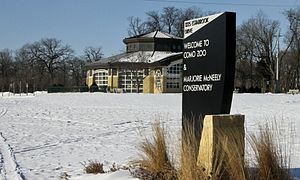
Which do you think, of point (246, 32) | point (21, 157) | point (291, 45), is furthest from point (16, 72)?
point (21, 157)

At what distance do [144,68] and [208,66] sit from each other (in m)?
69.1

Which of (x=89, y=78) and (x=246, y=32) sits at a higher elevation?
(x=246, y=32)

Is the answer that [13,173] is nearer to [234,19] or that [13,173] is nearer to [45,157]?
[45,157]

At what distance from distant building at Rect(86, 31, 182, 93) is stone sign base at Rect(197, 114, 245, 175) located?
67.6m

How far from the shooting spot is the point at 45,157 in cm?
1182

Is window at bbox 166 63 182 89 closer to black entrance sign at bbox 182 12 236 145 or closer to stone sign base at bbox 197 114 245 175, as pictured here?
black entrance sign at bbox 182 12 236 145

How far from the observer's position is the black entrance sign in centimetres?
717

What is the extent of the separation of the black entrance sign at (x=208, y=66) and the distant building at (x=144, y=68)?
66.5 m

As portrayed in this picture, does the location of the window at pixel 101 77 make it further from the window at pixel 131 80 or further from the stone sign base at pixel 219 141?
the stone sign base at pixel 219 141

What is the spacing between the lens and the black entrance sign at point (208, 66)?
23.5ft

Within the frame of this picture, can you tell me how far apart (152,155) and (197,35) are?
206 cm

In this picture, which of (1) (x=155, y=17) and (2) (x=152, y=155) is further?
(1) (x=155, y=17)

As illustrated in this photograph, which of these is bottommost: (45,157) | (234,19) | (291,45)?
(45,157)

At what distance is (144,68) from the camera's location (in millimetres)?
76562
